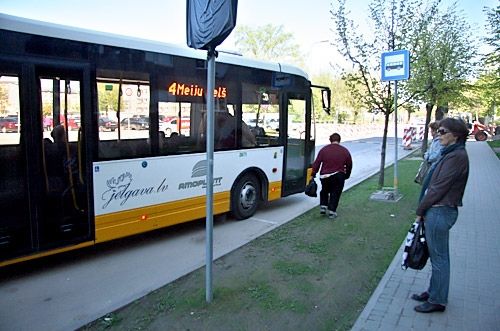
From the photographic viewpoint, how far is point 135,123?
5.69 meters

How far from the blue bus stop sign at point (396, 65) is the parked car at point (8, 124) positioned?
689 cm

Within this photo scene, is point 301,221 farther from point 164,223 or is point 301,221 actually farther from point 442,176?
point 442,176

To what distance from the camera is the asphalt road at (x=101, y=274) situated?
3.97 meters

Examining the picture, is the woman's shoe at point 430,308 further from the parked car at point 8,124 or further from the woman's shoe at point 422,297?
the parked car at point 8,124

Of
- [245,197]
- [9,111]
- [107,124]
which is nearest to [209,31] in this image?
[107,124]

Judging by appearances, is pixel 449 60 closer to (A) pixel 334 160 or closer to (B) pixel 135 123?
(A) pixel 334 160

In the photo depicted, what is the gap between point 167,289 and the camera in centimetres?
433

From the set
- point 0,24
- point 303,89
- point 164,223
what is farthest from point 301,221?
point 0,24

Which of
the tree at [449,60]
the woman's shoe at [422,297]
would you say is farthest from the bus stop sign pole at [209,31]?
the tree at [449,60]

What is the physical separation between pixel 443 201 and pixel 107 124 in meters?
→ 4.08

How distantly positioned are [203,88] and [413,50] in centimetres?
595

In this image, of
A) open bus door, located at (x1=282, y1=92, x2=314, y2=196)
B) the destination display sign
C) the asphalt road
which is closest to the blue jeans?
the asphalt road

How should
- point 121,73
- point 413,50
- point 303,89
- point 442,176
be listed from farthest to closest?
point 413,50
point 303,89
point 121,73
point 442,176

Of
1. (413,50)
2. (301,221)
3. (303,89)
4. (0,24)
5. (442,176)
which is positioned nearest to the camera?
(442,176)
